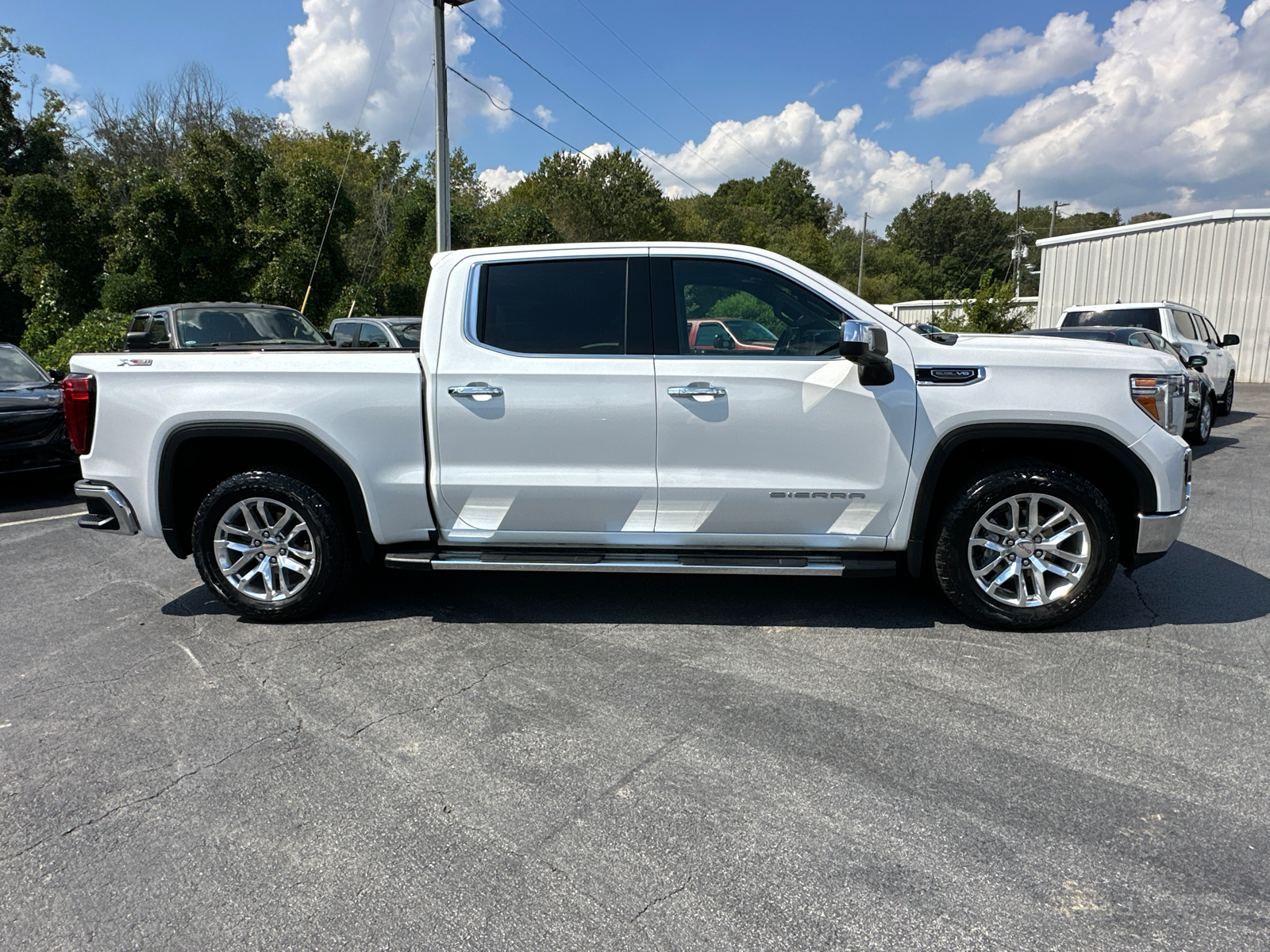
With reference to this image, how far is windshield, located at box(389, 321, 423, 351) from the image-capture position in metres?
14.2

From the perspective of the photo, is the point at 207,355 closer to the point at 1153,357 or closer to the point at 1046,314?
the point at 1153,357

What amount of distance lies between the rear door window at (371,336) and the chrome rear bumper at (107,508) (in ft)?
32.3

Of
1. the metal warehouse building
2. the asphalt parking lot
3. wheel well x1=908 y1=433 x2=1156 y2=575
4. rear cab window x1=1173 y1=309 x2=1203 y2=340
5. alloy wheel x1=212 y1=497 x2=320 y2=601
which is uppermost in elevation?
the metal warehouse building

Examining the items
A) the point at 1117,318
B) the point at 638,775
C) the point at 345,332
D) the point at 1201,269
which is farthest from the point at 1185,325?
the point at 345,332

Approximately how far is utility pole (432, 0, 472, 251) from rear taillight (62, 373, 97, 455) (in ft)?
33.8

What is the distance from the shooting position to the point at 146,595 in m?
5.28

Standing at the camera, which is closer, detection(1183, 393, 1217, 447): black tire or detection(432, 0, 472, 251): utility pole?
detection(1183, 393, 1217, 447): black tire

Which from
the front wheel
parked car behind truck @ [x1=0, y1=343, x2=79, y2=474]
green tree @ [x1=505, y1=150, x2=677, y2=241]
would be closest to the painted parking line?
parked car behind truck @ [x1=0, y1=343, x2=79, y2=474]

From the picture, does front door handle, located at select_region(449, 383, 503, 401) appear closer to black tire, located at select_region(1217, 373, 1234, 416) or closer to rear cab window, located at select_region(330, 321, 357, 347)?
rear cab window, located at select_region(330, 321, 357, 347)

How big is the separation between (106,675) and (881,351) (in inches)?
154

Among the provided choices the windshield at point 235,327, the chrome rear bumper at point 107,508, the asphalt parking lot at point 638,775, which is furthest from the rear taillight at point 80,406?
the windshield at point 235,327

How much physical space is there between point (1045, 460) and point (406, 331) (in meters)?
12.0

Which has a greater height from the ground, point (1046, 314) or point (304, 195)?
point (304, 195)

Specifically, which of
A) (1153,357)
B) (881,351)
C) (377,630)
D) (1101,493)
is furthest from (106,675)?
(1153,357)
